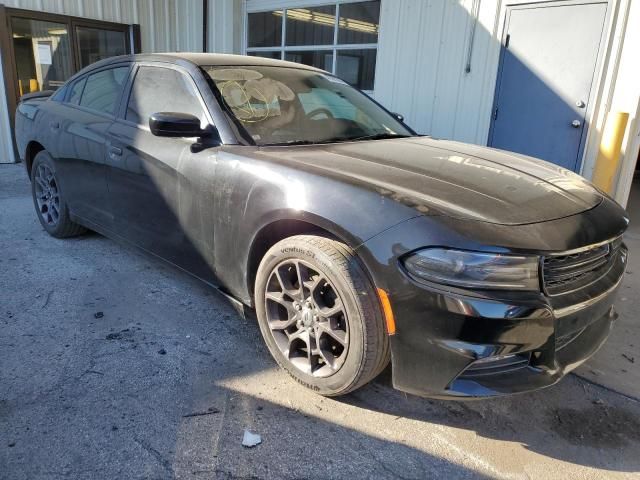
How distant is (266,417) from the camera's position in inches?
88.0

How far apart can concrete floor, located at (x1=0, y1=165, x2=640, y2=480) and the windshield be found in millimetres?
1192

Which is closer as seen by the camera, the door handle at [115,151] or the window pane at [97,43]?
the door handle at [115,151]

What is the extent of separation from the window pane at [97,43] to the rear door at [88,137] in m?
5.35

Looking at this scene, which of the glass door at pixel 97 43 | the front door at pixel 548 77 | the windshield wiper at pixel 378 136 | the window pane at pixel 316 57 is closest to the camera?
the windshield wiper at pixel 378 136

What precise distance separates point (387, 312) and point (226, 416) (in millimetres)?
878

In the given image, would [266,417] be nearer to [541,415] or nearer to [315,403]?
[315,403]

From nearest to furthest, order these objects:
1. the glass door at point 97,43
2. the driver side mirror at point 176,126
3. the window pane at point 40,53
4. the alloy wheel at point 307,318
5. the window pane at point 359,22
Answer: the alloy wheel at point 307,318
the driver side mirror at point 176,126
the window pane at point 359,22
the window pane at point 40,53
the glass door at point 97,43

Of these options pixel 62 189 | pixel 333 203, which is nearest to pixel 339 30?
pixel 62 189

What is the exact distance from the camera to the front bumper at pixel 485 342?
1.85 meters

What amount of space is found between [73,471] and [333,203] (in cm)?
145

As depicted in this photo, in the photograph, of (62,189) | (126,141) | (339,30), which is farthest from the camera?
(339,30)

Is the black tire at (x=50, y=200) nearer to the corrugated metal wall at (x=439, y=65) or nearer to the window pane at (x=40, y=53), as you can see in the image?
the window pane at (x=40, y=53)

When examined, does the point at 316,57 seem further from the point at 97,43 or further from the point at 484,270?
the point at 484,270

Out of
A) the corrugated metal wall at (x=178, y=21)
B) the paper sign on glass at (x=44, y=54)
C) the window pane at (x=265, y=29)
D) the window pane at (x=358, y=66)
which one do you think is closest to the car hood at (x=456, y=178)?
the window pane at (x=358, y=66)
